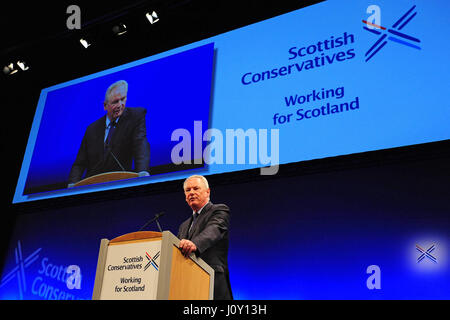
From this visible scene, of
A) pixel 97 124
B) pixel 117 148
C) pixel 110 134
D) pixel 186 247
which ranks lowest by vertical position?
pixel 186 247

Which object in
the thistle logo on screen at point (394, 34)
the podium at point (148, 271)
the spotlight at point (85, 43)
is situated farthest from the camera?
the spotlight at point (85, 43)

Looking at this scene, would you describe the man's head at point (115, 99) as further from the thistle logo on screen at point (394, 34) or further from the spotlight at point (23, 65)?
the thistle logo on screen at point (394, 34)

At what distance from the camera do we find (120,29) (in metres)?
4.81

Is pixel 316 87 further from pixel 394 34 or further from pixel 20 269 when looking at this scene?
pixel 20 269

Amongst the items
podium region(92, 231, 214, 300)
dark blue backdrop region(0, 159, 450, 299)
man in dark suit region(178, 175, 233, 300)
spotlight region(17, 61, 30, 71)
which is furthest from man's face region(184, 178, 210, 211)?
spotlight region(17, 61, 30, 71)

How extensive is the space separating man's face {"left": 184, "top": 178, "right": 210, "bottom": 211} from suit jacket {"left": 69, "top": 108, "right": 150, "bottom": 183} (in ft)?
4.48

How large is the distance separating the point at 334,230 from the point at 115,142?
2150mm

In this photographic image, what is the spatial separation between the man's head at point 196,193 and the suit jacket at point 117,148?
1.36 m

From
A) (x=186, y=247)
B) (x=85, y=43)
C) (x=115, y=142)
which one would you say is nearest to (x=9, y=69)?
(x=85, y=43)

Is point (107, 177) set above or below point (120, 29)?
below

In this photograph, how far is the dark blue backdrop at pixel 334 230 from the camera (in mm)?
3066

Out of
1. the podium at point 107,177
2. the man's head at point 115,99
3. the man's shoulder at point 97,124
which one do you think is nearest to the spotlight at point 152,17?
the man's head at point 115,99

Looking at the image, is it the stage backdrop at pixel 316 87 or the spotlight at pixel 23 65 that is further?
the spotlight at pixel 23 65
